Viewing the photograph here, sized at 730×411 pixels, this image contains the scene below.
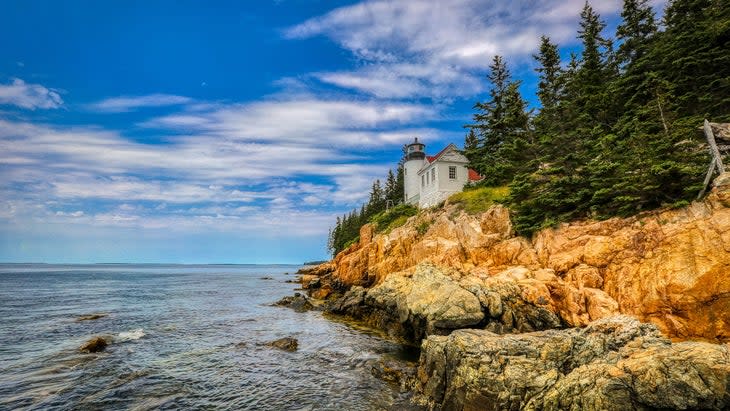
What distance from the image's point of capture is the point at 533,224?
72.7 feet

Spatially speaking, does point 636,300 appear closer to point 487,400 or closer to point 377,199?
point 487,400

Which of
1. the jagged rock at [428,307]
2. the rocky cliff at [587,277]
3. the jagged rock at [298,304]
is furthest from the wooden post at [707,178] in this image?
the jagged rock at [298,304]

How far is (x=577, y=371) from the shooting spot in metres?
9.63

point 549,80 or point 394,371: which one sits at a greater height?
point 549,80

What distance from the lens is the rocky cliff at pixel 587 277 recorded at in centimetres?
1379

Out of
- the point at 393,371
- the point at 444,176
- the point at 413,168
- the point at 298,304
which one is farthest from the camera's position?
the point at 413,168

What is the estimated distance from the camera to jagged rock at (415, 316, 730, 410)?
25.8ft

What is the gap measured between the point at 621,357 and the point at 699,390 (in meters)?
2.05

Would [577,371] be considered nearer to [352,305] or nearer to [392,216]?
[352,305]

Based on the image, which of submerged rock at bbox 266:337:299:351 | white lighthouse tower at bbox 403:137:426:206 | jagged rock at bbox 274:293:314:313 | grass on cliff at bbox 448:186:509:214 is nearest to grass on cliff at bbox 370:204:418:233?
white lighthouse tower at bbox 403:137:426:206

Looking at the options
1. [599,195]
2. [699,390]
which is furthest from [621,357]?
[599,195]

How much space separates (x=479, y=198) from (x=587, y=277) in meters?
13.0

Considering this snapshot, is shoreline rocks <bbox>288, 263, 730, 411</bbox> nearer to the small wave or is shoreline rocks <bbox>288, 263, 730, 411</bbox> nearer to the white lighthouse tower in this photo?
the small wave

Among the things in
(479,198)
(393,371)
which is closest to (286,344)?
(393,371)
